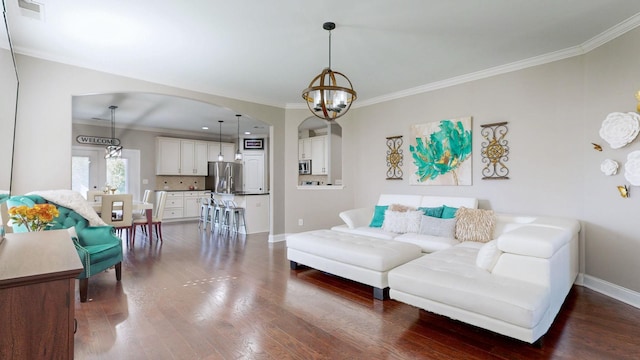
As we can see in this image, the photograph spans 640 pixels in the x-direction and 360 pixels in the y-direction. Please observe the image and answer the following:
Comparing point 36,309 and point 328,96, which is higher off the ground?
point 328,96

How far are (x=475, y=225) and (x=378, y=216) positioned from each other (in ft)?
4.52

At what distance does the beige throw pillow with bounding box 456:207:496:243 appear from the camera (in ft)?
12.0

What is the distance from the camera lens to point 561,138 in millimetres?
3572

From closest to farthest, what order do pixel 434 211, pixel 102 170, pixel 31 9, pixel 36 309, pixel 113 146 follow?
pixel 36 309, pixel 31 9, pixel 434 211, pixel 113 146, pixel 102 170

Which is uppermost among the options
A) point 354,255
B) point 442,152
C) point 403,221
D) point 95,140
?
point 95,140

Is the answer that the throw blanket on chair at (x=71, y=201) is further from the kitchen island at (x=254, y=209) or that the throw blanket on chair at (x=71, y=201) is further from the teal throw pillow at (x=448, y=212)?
the teal throw pillow at (x=448, y=212)

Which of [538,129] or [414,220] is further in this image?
[414,220]

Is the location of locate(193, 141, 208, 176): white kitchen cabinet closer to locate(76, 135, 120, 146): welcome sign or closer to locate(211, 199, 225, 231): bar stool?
locate(76, 135, 120, 146): welcome sign

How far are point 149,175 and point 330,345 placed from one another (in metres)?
7.85

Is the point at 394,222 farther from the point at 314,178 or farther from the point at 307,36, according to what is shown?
the point at 314,178

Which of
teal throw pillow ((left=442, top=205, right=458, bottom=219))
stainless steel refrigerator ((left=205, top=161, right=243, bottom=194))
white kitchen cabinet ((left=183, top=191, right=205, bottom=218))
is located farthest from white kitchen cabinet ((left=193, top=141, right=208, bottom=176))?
teal throw pillow ((left=442, top=205, right=458, bottom=219))

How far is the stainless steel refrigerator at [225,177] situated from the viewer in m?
8.77

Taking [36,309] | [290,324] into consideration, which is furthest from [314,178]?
[36,309]

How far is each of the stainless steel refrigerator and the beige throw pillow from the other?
635 cm
